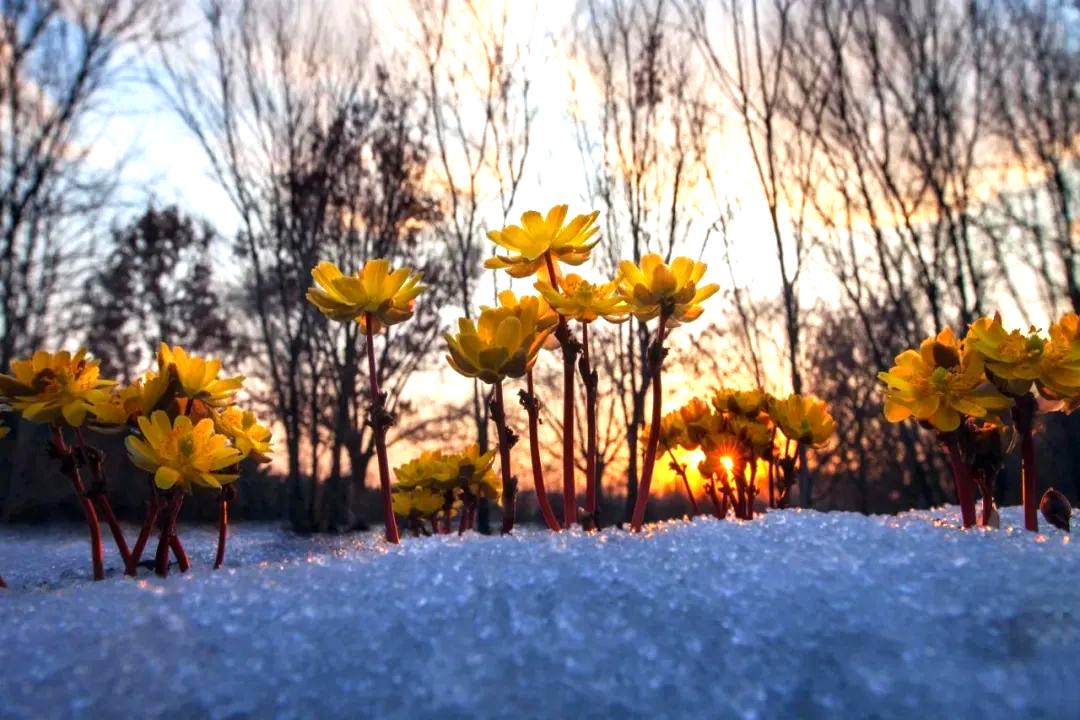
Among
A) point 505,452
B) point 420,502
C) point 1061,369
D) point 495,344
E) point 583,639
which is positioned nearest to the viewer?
point 583,639

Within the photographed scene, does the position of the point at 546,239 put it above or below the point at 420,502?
above

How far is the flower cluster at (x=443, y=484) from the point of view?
179cm

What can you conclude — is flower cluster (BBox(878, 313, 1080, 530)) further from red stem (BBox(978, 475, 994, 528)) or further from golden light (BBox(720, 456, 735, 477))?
golden light (BBox(720, 456, 735, 477))

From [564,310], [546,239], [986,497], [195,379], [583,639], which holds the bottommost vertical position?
[583,639]

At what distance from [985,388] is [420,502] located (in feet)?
4.26

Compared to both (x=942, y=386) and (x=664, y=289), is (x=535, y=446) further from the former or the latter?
(x=942, y=386)

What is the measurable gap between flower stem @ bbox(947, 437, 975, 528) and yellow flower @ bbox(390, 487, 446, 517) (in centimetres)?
117

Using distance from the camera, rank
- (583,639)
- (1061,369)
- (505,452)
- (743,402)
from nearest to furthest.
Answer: (583,639)
(1061,369)
(505,452)
(743,402)

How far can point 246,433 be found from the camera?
1459 millimetres

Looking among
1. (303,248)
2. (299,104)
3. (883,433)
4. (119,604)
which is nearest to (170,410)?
(119,604)

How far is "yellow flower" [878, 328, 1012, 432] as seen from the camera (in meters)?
1.19

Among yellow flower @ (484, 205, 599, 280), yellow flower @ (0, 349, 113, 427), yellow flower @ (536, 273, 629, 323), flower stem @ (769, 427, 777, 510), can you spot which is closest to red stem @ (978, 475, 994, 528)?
flower stem @ (769, 427, 777, 510)

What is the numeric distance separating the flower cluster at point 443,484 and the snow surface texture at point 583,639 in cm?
76

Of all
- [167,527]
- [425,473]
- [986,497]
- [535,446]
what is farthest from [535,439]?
[986,497]
